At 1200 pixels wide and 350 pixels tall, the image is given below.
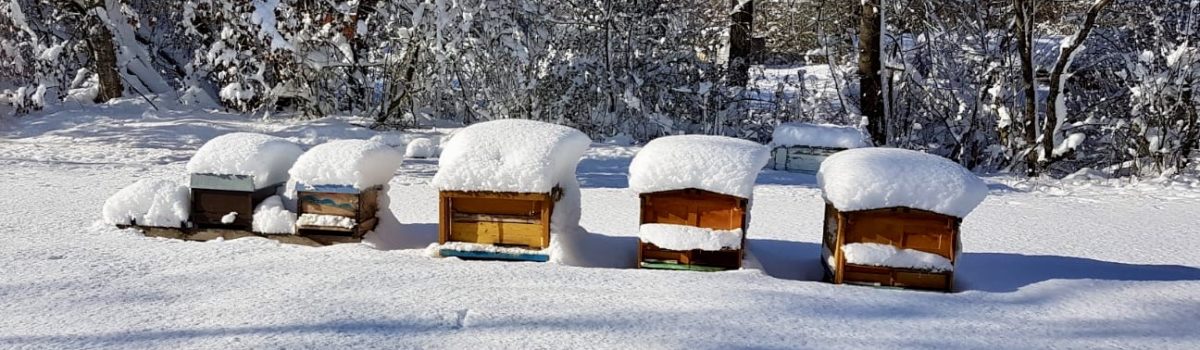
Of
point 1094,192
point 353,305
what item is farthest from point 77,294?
point 1094,192

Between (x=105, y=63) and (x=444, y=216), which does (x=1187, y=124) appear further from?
(x=105, y=63)

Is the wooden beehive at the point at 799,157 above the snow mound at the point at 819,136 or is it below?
below

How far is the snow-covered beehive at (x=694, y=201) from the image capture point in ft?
13.6

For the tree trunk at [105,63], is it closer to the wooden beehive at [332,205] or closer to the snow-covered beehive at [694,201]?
the wooden beehive at [332,205]

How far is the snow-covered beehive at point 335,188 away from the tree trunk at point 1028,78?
9.02 meters

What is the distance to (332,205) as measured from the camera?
475 cm

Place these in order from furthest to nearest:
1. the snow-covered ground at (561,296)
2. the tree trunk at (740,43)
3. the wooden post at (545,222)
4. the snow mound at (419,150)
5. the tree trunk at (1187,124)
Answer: the tree trunk at (740,43) → the snow mound at (419,150) → the tree trunk at (1187,124) → the wooden post at (545,222) → the snow-covered ground at (561,296)

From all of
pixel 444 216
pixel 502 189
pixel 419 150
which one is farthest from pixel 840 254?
pixel 419 150

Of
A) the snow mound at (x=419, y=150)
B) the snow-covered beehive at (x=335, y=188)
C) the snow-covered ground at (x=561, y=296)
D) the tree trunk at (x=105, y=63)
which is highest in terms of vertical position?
the tree trunk at (x=105, y=63)

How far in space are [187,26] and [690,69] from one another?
8.57 m

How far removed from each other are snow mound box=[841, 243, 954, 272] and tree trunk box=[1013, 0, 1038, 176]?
754cm

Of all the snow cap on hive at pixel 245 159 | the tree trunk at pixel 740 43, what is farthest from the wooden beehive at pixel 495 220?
the tree trunk at pixel 740 43

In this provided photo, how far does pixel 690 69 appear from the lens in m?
14.1

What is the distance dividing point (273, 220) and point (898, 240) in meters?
3.62
